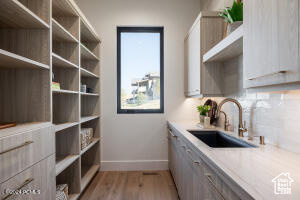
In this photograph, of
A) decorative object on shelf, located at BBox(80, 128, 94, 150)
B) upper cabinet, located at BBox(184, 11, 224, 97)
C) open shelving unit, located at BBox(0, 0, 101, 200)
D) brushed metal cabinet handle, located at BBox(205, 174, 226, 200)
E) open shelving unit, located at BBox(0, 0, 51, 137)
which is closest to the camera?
brushed metal cabinet handle, located at BBox(205, 174, 226, 200)

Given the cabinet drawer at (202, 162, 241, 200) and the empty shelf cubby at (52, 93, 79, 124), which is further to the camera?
the empty shelf cubby at (52, 93, 79, 124)

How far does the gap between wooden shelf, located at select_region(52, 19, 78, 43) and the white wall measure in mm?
1077

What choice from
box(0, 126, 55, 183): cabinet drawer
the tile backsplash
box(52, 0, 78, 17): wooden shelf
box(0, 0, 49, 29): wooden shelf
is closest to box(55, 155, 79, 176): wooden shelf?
box(0, 126, 55, 183): cabinet drawer

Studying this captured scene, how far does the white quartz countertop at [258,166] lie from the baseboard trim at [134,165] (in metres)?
1.97

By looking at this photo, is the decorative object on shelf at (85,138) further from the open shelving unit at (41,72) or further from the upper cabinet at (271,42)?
the upper cabinet at (271,42)

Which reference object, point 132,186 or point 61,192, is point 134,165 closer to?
point 132,186

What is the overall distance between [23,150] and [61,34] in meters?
1.27

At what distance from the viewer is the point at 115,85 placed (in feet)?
10.7

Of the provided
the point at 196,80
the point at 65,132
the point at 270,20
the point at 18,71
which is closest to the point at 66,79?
the point at 65,132

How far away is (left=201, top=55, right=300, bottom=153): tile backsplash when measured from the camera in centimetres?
128

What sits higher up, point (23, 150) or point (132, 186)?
point (23, 150)

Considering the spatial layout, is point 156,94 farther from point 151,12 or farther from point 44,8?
point 44,8

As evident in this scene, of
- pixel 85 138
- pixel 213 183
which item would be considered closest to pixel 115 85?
pixel 85 138

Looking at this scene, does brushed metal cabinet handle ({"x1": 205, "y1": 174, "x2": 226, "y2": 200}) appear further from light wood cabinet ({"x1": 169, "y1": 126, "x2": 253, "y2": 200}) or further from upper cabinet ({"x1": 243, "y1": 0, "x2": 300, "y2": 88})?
upper cabinet ({"x1": 243, "y1": 0, "x2": 300, "y2": 88})
